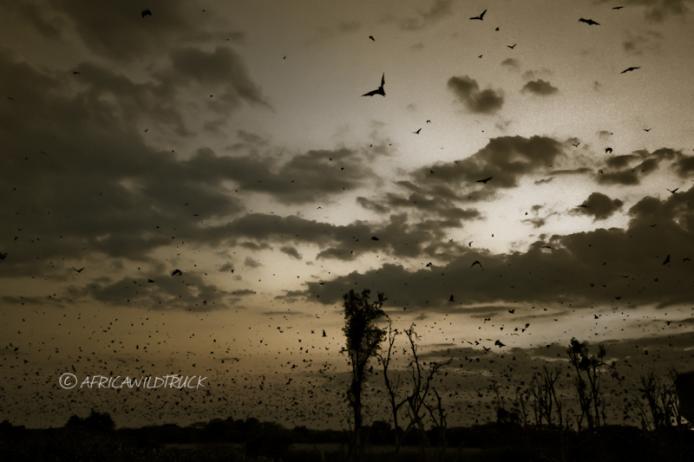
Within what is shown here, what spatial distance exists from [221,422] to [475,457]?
42275 millimetres

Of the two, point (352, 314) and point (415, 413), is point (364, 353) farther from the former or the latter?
point (415, 413)

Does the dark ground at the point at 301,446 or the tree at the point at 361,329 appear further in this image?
the tree at the point at 361,329

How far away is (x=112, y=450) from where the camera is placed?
33.0 meters

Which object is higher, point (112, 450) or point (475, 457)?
point (112, 450)

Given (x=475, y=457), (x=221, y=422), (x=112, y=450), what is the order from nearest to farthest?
(x=112, y=450) → (x=475, y=457) → (x=221, y=422)

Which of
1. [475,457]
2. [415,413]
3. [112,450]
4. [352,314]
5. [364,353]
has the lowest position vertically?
[475,457]

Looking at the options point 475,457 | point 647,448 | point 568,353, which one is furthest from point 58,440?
point 568,353

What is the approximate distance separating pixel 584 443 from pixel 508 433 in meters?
19.7

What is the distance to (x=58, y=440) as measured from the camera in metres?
34.7

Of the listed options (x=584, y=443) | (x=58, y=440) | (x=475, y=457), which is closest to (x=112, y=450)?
(x=58, y=440)

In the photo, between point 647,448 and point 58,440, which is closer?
point 58,440

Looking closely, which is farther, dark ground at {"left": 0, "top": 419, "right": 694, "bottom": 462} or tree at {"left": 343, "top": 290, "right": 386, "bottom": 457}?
tree at {"left": 343, "top": 290, "right": 386, "bottom": 457}

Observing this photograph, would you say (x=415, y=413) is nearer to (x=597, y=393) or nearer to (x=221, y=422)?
(x=597, y=393)

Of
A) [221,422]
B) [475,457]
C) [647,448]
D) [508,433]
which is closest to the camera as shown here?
[647,448]
